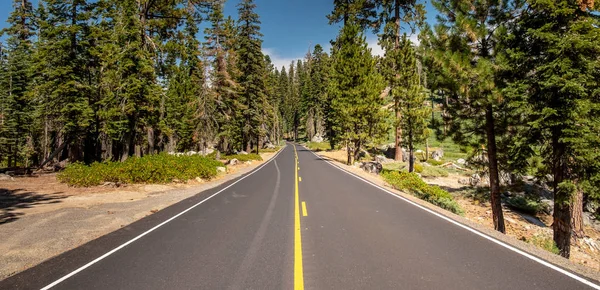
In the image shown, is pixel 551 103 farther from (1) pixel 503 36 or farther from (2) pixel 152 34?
(2) pixel 152 34

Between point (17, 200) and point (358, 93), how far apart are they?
78.5 ft

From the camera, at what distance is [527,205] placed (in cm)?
1466

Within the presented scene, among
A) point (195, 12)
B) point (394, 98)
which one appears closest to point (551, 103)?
point (394, 98)

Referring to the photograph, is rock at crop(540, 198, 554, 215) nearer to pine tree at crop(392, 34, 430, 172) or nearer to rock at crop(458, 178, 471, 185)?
rock at crop(458, 178, 471, 185)

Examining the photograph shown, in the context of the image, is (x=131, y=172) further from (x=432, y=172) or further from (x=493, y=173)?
(x=432, y=172)

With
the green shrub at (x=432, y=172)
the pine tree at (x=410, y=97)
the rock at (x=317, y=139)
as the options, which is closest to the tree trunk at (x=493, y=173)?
the pine tree at (x=410, y=97)

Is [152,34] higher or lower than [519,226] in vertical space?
higher

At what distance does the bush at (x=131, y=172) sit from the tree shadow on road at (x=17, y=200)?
199cm

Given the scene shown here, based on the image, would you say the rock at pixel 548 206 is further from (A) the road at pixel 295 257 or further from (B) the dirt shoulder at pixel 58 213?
(B) the dirt shoulder at pixel 58 213

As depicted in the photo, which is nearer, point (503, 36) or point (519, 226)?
point (503, 36)

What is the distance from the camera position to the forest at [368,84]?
826 centimetres

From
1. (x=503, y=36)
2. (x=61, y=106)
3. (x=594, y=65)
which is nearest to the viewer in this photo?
(x=594, y=65)

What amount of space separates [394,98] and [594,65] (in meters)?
14.9

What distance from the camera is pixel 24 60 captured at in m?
34.5
